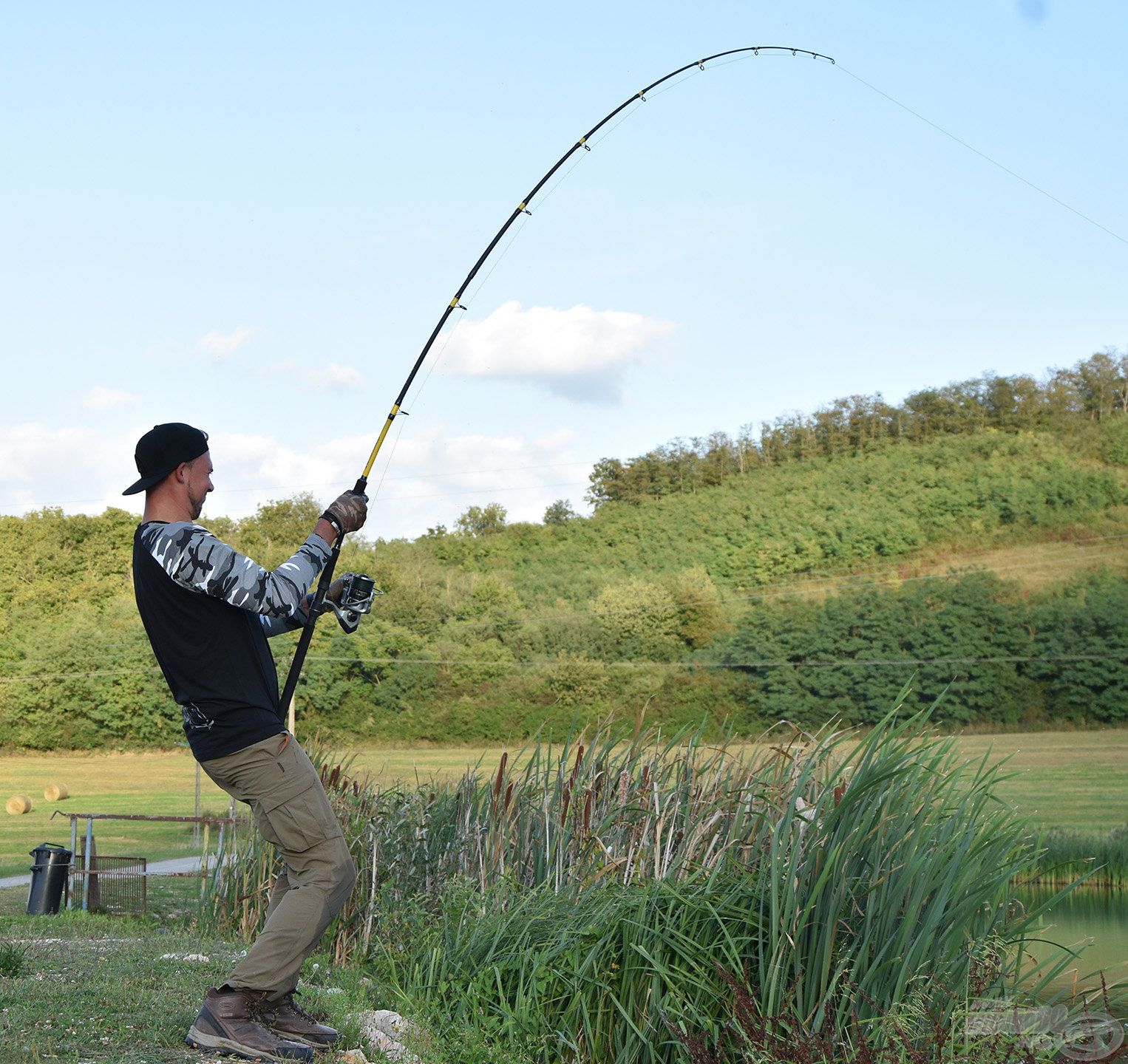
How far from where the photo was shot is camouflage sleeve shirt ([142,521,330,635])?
124 inches

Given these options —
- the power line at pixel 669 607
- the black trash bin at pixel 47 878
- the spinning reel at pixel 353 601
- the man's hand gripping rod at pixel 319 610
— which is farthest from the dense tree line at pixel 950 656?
the spinning reel at pixel 353 601

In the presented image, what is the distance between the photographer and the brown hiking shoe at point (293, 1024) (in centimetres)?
340

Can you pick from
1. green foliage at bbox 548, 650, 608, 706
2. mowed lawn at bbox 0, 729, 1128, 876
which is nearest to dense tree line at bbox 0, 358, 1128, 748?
green foliage at bbox 548, 650, 608, 706

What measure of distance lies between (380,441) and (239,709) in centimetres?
166

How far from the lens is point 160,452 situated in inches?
132

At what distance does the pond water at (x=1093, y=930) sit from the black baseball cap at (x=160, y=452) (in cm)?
705

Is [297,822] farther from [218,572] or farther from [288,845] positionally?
[218,572]

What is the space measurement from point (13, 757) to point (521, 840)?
3024 cm

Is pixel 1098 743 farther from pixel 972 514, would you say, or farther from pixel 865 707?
pixel 972 514

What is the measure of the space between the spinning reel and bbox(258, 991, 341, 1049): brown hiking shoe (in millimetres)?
1093

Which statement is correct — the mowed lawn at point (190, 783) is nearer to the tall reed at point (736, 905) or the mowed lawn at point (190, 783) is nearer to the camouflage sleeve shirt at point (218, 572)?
the tall reed at point (736, 905)

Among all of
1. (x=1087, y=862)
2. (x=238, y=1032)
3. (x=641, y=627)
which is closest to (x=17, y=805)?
(x=641, y=627)

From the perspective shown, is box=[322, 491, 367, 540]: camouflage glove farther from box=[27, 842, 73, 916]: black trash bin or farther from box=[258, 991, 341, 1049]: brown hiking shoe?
box=[27, 842, 73, 916]: black trash bin

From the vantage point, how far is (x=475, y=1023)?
4227 mm
